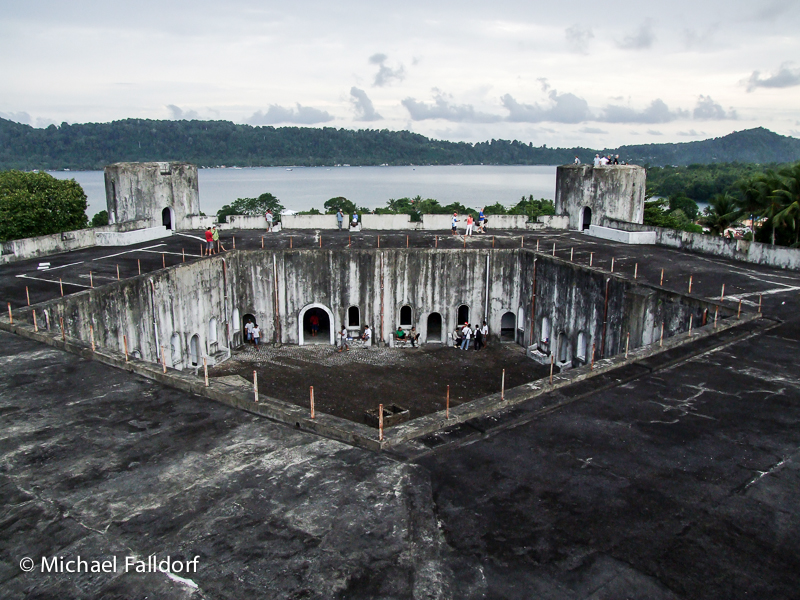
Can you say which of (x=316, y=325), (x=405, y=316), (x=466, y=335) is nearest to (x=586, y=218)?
(x=466, y=335)

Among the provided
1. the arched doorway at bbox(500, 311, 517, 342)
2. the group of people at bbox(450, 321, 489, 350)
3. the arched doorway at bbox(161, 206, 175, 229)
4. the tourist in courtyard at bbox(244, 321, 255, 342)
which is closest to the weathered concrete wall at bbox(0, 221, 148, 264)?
the arched doorway at bbox(161, 206, 175, 229)

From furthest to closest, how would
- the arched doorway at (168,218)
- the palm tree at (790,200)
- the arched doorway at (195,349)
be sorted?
the arched doorway at (168,218) → the palm tree at (790,200) → the arched doorway at (195,349)

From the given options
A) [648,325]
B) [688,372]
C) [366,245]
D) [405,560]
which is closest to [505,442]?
[405,560]

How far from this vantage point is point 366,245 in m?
28.3

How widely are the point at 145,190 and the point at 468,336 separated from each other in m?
17.7

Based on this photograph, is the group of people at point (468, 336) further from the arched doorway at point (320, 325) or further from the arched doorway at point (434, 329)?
the arched doorway at point (320, 325)

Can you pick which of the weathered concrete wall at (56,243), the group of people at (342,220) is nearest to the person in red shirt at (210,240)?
the weathered concrete wall at (56,243)

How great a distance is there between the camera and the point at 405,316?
26.7m

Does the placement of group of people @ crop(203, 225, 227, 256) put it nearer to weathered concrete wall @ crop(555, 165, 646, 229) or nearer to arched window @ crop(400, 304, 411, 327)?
arched window @ crop(400, 304, 411, 327)

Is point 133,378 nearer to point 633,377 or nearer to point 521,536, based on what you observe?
point 521,536

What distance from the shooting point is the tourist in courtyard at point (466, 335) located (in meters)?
25.2

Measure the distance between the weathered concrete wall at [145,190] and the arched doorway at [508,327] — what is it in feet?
57.6

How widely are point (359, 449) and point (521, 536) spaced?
2.99 m

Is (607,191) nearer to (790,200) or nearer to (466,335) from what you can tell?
(790,200)
